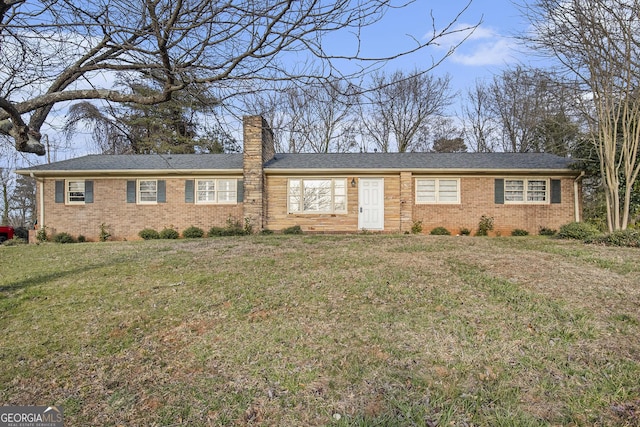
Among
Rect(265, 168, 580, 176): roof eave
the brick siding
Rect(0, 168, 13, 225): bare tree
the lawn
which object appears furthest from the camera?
Rect(0, 168, 13, 225): bare tree

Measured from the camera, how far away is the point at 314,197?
48.0 ft

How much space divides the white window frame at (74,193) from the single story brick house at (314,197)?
0.04 metres

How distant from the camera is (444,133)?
29297mm

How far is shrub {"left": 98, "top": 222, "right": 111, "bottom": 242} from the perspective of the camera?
1423 centimetres

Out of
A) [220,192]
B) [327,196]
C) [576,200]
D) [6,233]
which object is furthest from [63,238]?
[576,200]

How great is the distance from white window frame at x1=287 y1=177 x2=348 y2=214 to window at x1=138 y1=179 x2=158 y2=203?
17.2 ft

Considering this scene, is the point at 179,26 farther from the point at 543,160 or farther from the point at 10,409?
the point at 543,160

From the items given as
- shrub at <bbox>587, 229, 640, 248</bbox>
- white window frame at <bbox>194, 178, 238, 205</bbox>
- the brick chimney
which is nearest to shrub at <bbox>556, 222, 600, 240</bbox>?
shrub at <bbox>587, 229, 640, 248</bbox>

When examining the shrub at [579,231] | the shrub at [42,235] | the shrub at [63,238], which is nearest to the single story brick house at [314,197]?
the shrub at [42,235]

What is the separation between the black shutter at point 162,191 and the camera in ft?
47.7

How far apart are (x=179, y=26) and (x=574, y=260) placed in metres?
7.78

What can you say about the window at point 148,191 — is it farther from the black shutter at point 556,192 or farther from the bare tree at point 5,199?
the black shutter at point 556,192

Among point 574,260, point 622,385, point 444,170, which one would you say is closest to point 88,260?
point 622,385

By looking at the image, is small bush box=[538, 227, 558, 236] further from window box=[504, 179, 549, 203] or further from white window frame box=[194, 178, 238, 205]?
white window frame box=[194, 178, 238, 205]
